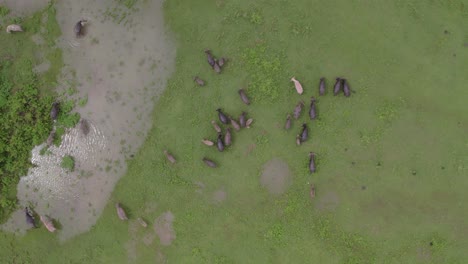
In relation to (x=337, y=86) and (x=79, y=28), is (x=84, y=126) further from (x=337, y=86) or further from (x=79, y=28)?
(x=337, y=86)

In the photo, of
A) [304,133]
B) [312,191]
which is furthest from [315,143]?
[312,191]

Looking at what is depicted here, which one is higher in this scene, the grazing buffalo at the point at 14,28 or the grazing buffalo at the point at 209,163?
the grazing buffalo at the point at 14,28

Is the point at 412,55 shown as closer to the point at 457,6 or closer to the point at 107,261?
the point at 457,6

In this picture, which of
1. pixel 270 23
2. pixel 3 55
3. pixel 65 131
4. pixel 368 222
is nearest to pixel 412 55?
pixel 270 23

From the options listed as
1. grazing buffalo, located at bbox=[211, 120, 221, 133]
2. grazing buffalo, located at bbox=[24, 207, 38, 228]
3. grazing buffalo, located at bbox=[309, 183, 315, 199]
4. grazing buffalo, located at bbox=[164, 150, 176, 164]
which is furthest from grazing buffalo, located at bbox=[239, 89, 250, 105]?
grazing buffalo, located at bbox=[24, 207, 38, 228]

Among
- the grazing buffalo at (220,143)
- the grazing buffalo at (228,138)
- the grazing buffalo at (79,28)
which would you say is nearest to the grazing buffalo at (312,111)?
the grazing buffalo at (228,138)

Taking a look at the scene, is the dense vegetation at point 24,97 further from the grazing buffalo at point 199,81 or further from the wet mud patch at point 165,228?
the wet mud patch at point 165,228

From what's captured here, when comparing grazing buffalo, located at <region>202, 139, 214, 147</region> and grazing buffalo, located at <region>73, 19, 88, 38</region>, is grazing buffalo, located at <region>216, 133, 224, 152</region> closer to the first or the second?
grazing buffalo, located at <region>202, 139, 214, 147</region>
